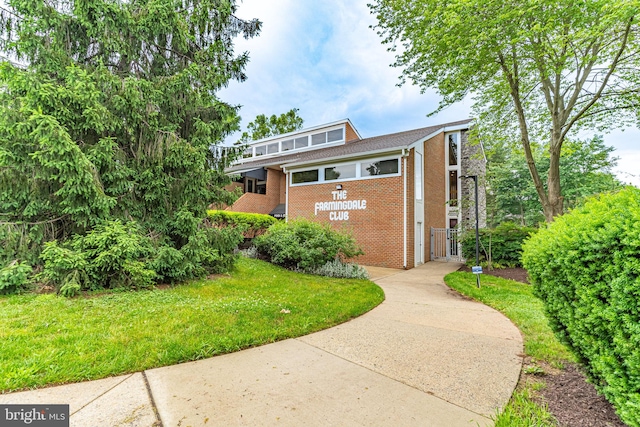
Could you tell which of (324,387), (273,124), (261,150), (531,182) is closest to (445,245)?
(324,387)

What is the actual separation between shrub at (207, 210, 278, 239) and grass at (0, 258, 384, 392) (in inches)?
199

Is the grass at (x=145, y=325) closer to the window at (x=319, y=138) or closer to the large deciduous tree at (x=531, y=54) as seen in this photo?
the large deciduous tree at (x=531, y=54)

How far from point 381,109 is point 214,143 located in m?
14.5

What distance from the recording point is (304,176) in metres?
15.0

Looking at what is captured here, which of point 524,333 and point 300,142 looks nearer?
point 524,333

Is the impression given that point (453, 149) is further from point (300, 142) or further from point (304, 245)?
point (304, 245)

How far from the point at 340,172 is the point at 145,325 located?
1094cm

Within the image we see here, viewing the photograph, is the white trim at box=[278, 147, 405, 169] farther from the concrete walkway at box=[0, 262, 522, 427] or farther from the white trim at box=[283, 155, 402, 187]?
the concrete walkway at box=[0, 262, 522, 427]

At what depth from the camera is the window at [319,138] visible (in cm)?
2006

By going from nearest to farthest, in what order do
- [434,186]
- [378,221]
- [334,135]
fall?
[378,221]
[434,186]
[334,135]

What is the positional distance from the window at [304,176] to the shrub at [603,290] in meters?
12.4

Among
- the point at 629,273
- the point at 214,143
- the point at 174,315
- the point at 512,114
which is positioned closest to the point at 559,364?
the point at 629,273

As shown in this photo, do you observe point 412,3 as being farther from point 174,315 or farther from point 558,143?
point 174,315

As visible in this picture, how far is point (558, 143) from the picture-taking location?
951cm
